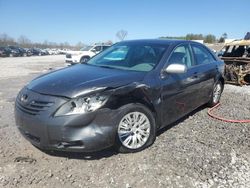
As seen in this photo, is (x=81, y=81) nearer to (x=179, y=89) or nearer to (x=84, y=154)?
(x=84, y=154)

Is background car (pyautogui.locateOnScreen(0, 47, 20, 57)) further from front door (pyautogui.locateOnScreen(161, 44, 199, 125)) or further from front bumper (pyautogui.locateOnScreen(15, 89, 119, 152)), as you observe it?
front bumper (pyautogui.locateOnScreen(15, 89, 119, 152))

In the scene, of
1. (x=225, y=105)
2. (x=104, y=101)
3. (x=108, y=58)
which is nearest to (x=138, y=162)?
(x=104, y=101)

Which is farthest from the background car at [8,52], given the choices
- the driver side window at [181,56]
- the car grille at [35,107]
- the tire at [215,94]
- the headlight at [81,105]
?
the headlight at [81,105]

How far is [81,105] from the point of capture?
323cm

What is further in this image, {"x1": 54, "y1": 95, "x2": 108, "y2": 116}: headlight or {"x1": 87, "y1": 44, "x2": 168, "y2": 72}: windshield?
{"x1": 87, "y1": 44, "x2": 168, "y2": 72}: windshield

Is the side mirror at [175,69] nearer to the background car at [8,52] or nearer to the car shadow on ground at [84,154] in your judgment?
the car shadow on ground at [84,154]

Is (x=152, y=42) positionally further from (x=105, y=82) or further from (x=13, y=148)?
(x=13, y=148)

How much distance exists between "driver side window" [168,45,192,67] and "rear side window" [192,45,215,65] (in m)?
0.31

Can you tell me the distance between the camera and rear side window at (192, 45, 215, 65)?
530 centimetres

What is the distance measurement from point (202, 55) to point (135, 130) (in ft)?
8.68

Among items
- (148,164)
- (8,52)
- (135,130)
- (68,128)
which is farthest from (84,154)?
(8,52)

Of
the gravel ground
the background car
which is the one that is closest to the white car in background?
the gravel ground

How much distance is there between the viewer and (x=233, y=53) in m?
11.2

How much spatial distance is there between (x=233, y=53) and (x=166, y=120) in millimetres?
8104
